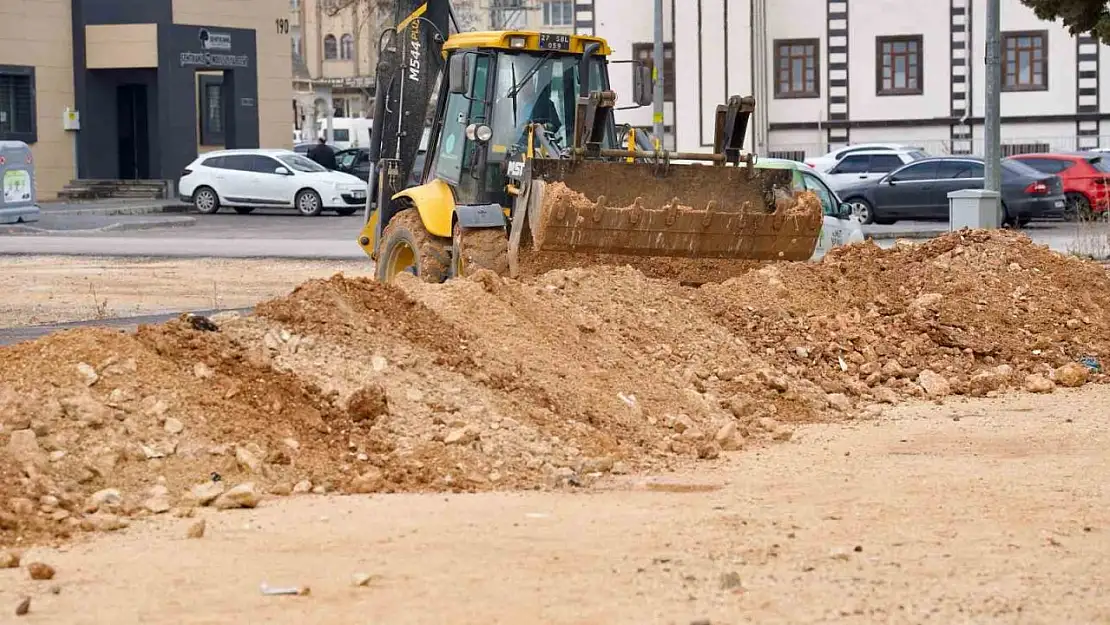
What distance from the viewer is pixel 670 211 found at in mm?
13719

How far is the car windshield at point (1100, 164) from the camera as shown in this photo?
34750 mm

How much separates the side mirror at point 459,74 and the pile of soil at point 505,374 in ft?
6.33

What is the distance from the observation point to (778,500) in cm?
863

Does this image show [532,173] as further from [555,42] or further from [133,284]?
[133,284]

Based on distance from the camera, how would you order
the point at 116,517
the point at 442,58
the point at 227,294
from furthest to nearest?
1. the point at 227,294
2. the point at 442,58
3. the point at 116,517

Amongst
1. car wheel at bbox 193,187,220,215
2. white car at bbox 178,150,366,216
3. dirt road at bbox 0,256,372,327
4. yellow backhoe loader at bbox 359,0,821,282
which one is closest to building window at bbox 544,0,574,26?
white car at bbox 178,150,366,216

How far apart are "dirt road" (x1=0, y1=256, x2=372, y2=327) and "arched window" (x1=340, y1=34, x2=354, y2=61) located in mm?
77126

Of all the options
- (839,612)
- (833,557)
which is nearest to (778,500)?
(833,557)

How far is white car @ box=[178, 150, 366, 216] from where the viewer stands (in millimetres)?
38031

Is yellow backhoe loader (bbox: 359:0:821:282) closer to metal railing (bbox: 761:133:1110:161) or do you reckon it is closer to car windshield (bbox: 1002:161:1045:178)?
car windshield (bbox: 1002:161:1045:178)

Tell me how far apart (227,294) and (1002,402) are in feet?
33.1

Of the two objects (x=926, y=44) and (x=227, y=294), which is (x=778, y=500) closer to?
(x=227, y=294)

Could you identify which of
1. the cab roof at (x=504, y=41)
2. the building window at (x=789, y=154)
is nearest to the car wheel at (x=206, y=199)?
the building window at (x=789, y=154)

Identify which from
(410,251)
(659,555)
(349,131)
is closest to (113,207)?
(349,131)
